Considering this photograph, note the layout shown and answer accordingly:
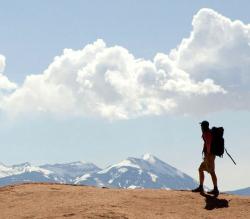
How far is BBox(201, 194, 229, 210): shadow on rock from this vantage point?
22.1 meters

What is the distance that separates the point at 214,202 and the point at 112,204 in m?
4.08

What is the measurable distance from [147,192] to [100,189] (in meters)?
1.96

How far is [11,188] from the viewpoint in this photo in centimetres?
2552

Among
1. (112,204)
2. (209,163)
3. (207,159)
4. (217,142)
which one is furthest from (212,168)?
(112,204)

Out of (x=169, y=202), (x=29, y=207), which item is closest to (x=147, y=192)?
(x=169, y=202)

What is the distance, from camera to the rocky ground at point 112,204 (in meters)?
20.5

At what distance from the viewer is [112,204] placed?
69.7 ft

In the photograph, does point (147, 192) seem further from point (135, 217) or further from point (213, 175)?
point (135, 217)

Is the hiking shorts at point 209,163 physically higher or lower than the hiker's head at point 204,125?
lower

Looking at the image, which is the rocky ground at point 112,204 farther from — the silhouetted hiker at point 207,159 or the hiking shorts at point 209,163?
the hiking shorts at point 209,163

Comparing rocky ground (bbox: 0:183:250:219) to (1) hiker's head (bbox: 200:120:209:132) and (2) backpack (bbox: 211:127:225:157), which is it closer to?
(2) backpack (bbox: 211:127:225:157)

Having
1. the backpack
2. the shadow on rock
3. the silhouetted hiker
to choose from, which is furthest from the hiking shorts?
the shadow on rock

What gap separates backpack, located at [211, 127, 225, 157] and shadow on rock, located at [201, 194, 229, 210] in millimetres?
1712

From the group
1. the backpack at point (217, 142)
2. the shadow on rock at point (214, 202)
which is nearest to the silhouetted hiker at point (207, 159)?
the backpack at point (217, 142)
